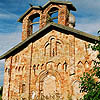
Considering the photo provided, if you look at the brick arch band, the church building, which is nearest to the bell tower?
the church building

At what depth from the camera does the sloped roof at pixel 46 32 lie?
10.5 meters

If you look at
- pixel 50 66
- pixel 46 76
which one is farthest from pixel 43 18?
pixel 46 76

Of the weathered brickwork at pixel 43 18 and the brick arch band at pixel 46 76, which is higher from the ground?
the weathered brickwork at pixel 43 18

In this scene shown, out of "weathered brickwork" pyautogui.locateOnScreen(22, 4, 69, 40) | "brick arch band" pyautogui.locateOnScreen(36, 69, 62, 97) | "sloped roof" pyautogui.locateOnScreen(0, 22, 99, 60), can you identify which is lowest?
"brick arch band" pyautogui.locateOnScreen(36, 69, 62, 97)

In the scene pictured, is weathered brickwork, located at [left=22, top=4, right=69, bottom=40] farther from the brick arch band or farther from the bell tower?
the brick arch band

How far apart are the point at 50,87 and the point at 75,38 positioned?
319 cm

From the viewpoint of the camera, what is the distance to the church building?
1053cm

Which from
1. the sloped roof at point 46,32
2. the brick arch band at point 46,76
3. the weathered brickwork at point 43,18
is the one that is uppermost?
the weathered brickwork at point 43,18

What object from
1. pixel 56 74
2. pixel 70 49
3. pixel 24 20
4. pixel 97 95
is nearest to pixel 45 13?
pixel 24 20

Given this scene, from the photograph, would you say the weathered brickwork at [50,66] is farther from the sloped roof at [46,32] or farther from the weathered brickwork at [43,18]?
the weathered brickwork at [43,18]

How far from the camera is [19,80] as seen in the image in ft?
40.6

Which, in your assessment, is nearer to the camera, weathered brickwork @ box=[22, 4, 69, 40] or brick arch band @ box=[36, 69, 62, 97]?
brick arch band @ box=[36, 69, 62, 97]

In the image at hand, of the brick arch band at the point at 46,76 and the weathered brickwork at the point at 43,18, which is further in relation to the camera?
the weathered brickwork at the point at 43,18

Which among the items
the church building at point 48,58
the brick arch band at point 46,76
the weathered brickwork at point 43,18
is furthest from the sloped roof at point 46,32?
the brick arch band at point 46,76
